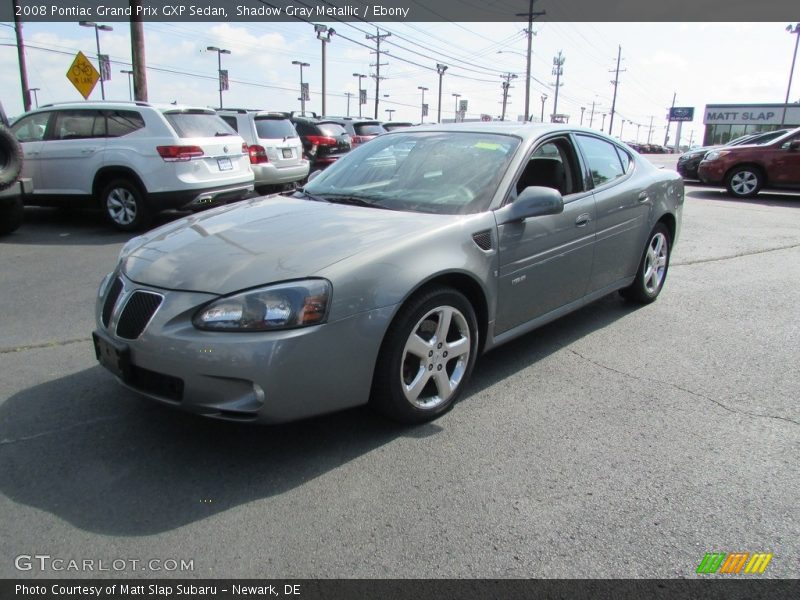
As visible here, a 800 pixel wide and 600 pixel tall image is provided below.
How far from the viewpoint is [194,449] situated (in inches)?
112

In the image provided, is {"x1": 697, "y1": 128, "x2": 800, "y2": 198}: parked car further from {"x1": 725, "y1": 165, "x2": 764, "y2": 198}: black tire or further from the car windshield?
the car windshield

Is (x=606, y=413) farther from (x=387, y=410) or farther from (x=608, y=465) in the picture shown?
(x=387, y=410)

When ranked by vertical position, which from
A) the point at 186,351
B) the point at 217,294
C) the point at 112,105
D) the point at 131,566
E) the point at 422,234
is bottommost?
the point at 131,566

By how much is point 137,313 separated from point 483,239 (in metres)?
1.78

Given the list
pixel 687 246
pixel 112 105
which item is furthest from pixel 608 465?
pixel 112 105

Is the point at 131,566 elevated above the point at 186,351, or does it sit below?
below

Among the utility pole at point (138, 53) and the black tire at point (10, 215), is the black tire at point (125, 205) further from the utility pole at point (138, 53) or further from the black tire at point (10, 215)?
the utility pole at point (138, 53)

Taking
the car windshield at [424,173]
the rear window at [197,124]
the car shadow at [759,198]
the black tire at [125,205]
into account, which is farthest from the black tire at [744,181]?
the black tire at [125,205]

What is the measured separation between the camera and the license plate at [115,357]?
106 inches

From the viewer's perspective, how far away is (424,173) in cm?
375

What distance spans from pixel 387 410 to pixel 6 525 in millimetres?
1610

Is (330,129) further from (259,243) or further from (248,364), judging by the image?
(248,364)

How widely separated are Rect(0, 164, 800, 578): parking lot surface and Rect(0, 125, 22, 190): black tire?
3.84 m

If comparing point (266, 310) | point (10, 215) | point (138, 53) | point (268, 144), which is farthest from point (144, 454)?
point (138, 53)
